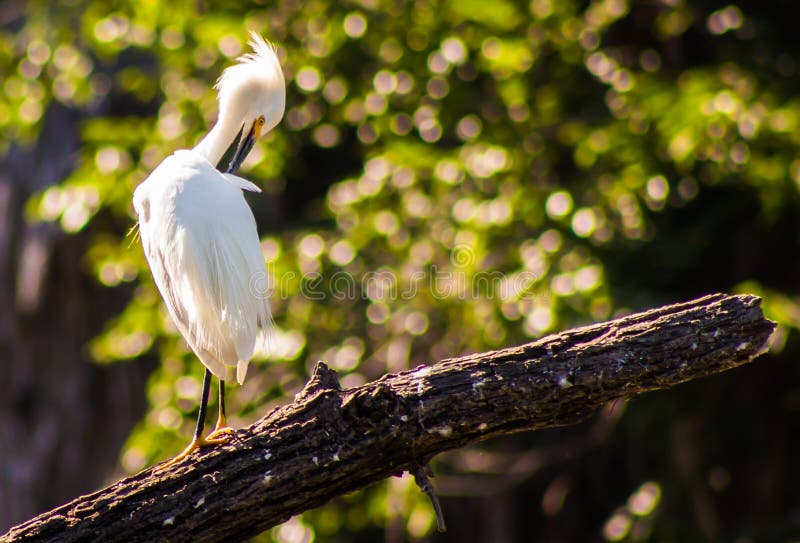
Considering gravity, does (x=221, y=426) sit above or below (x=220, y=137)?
below

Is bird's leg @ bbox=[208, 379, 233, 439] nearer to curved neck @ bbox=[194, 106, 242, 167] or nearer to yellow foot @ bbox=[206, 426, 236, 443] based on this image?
yellow foot @ bbox=[206, 426, 236, 443]

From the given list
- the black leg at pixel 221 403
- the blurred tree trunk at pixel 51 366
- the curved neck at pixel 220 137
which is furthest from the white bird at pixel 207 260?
the blurred tree trunk at pixel 51 366

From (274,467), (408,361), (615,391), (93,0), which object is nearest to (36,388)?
(93,0)

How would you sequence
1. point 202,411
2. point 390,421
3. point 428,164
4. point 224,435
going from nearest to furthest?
point 390,421, point 224,435, point 202,411, point 428,164

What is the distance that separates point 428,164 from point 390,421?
167 centimetres

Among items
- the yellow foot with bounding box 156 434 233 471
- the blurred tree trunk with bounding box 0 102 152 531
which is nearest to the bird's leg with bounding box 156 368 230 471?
the yellow foot with bounding box 156 434 233 471

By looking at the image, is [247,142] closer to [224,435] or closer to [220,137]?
[220,137]

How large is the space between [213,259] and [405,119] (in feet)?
4.93

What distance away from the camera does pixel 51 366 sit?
5762 millimetres

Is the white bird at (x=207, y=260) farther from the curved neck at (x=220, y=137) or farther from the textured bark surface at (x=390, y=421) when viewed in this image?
the textured bark surface at (x=390, y=421)

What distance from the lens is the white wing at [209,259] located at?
101 inches

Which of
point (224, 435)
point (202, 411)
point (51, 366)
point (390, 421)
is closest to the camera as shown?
point (390, 421)

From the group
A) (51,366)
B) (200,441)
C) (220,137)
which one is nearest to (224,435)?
(200,441)

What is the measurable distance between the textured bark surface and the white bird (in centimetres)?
41
